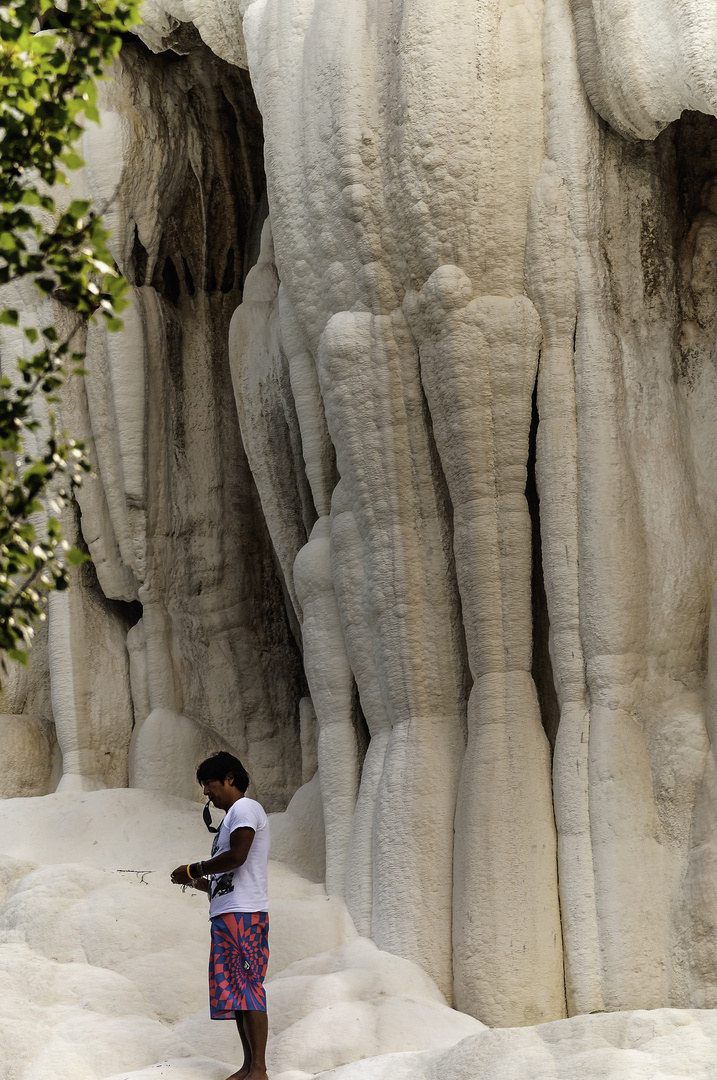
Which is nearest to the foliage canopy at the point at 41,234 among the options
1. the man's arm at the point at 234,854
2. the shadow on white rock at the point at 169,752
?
the man's arm at the point at 234,854

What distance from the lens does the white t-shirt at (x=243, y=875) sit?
193 inches

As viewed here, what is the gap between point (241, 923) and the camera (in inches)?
193

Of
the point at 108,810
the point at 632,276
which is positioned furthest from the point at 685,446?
the point at 108,810

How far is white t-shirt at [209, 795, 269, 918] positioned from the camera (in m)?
4.91

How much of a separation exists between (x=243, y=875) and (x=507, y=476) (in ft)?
8.40

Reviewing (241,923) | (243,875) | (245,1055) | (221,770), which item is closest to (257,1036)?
(245,1055)

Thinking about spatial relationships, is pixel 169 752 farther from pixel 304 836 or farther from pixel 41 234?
pixel 41 234

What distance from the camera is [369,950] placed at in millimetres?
6504

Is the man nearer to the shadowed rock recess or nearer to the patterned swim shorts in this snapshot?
the patterned swim shorts

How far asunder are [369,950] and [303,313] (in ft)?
10.3

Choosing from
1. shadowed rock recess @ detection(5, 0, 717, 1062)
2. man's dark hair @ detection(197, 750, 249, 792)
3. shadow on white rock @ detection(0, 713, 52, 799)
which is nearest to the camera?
man's dark hair @ detection(197, 750, 249, 792)

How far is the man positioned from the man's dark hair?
0.41 feet

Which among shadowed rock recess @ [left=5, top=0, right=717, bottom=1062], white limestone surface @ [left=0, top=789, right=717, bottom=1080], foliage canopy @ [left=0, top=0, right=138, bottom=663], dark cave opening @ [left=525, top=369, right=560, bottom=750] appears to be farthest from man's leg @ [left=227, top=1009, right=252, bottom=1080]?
dark cave opening @ [left=525, top=369, right=560, bottom=750]

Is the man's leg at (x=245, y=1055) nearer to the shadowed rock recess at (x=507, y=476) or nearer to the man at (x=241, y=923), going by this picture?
the man at (x=241, y=923)
